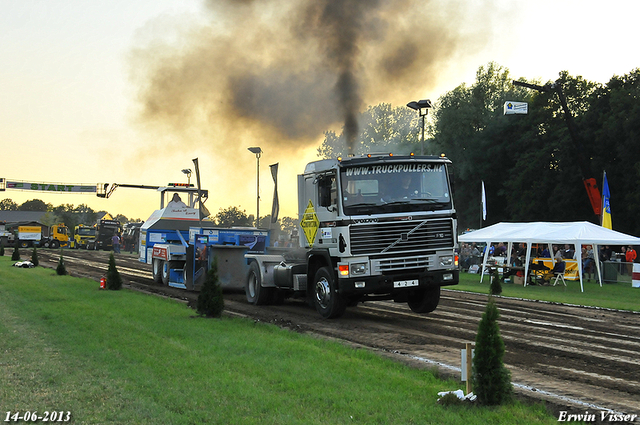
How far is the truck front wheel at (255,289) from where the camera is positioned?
597 inches

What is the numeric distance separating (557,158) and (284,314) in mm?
42138

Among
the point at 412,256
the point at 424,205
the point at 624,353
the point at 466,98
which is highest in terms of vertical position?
the point at 466,98

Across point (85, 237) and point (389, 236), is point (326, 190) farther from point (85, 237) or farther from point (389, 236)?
point (85, 237)

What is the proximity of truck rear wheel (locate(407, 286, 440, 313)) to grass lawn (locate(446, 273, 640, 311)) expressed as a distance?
5923 mm

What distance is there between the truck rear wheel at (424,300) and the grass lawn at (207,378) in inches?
153

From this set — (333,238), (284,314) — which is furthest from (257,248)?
(333,238)

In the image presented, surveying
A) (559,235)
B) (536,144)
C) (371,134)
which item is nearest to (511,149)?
(536,144)

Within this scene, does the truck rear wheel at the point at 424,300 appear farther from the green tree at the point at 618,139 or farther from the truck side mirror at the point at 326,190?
the green tree at the point at 618,139

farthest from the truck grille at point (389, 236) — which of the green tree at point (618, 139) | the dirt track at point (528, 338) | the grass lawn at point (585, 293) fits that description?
the green tree at point (618, 139)

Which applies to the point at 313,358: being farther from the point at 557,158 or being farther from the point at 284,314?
the point at 557,158

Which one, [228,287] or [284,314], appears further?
[228,287]

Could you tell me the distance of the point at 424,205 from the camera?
461 inches

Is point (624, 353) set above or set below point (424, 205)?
below

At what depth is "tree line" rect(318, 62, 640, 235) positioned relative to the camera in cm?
4316
